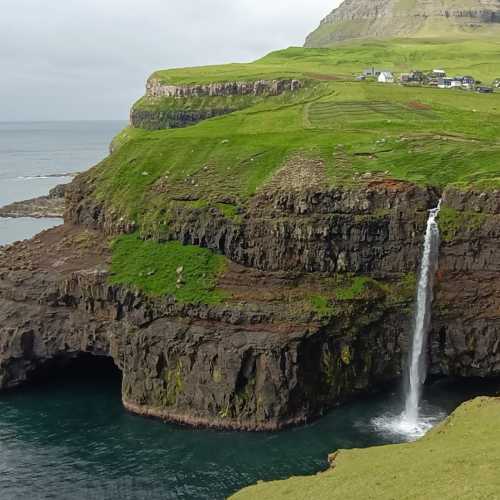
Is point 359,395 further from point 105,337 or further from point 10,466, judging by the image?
point 10,466

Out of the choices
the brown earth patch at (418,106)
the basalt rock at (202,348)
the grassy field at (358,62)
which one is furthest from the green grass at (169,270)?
the grassy field at (358,62)

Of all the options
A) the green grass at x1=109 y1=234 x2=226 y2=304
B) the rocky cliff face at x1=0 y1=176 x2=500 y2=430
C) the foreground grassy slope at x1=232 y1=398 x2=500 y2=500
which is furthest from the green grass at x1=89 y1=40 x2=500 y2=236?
the foreground grassy slope at x1=232 y1=398 x2=500 y2=500

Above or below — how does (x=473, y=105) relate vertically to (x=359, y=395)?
above

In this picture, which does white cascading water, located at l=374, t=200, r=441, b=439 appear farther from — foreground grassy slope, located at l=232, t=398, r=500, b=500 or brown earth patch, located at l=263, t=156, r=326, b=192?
foreground grassy slope, located at l=232, t=398, r=500, b=500

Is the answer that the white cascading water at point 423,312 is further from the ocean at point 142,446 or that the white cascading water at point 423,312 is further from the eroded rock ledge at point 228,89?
the eroded rock ledge at point 228,89

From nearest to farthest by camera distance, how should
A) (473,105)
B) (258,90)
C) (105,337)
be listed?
(105,337) → (473,105) → (258,90)

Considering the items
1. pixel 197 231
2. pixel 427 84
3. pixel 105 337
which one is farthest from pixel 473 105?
pixel 105 337

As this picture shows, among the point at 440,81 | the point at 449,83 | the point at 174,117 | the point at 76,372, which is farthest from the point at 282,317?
the point at 440,81
